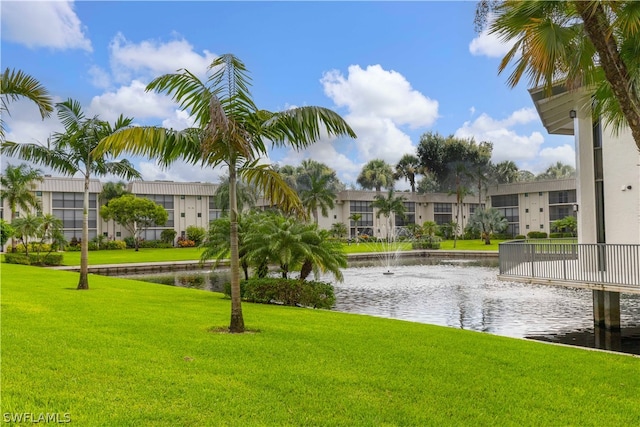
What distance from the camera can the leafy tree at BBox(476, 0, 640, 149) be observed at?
6.50 meters

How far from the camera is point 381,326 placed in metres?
11.3

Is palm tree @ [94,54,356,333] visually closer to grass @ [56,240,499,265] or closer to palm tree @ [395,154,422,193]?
grass @ [56,240,499,265]

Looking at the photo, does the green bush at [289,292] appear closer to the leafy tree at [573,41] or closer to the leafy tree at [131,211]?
the leafy tree at [573,41]

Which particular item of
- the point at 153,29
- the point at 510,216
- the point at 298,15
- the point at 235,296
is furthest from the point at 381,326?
the point at 510,216

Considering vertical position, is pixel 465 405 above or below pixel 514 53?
below

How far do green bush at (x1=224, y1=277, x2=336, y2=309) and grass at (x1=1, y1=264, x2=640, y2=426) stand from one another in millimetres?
4881

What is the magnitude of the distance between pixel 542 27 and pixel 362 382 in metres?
5.16

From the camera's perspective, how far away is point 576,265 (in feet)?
48.4

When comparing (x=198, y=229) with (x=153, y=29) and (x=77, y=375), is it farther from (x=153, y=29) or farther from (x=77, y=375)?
(x=77, y=375)

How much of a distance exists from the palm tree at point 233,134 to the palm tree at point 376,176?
7707 centimetres

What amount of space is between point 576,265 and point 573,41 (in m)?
8.57

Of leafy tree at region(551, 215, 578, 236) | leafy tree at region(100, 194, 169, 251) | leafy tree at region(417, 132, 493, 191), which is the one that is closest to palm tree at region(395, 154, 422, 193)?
leafy tree at region(417, 132, 493, 191)

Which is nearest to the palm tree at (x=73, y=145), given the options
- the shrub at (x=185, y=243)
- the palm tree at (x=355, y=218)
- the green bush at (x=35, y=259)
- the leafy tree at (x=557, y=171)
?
the green bush at (x=35, y=259)

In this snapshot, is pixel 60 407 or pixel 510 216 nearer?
pixel 60 407
